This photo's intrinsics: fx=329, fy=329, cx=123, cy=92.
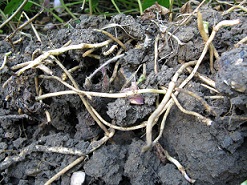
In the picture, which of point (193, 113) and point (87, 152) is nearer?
point (193, 113)

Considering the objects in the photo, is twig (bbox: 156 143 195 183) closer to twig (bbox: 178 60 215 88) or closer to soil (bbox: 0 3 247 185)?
soil (bbox: 0 3 247 185)

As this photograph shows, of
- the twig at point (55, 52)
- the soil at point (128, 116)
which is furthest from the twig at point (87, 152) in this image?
the twig at point (55, 52)

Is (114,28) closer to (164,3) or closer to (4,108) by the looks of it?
(164,3)

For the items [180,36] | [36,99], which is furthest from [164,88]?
[36,99]

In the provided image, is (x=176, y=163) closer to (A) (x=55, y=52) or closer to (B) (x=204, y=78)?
(B) (x=204, y=78)

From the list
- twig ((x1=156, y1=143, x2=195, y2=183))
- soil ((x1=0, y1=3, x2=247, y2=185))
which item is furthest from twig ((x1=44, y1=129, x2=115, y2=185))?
twig ((x1=156, y1=143, x2=195, y2=183))

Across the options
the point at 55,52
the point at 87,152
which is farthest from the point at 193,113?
the point at 55,52

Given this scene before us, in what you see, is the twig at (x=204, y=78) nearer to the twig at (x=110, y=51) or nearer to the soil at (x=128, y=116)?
the soil at (x=128, y=116)

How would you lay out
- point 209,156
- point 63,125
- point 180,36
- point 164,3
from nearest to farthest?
point 209,156 < point 180,36 < point 63,125 < point 164,3
